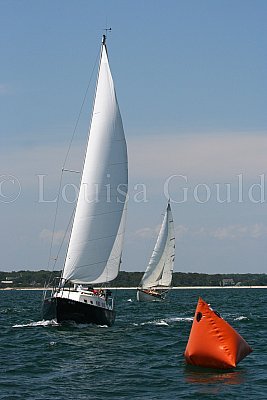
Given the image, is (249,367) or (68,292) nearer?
(249,367)

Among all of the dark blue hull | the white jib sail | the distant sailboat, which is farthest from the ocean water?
the distant sailboat

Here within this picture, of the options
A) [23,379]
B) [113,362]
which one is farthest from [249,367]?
[23,379]

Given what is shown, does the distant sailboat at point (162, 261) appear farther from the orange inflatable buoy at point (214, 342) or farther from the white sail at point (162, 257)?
the orange inflatable buoy at point (214, 342)

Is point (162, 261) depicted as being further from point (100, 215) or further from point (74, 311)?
point (74, 311)

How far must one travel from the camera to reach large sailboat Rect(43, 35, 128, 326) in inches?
1690

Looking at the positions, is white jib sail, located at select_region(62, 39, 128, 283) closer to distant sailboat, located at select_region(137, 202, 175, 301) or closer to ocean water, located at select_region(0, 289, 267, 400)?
ocean water, located at select_region(0, 289, 267, 400)

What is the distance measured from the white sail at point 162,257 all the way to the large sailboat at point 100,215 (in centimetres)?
5342

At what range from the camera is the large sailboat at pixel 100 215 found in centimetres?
4294

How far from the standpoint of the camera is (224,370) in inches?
1048

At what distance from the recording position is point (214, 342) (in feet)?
86.2

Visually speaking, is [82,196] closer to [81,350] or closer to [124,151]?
[124,151]

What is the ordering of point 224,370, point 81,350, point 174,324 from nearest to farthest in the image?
point 224,370 < point 81,350 < point 174,324

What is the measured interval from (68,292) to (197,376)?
1727 centimetres

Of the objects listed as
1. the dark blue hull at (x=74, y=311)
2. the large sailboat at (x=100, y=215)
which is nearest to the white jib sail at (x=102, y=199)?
the large sailboat at (x=100, y=215)
